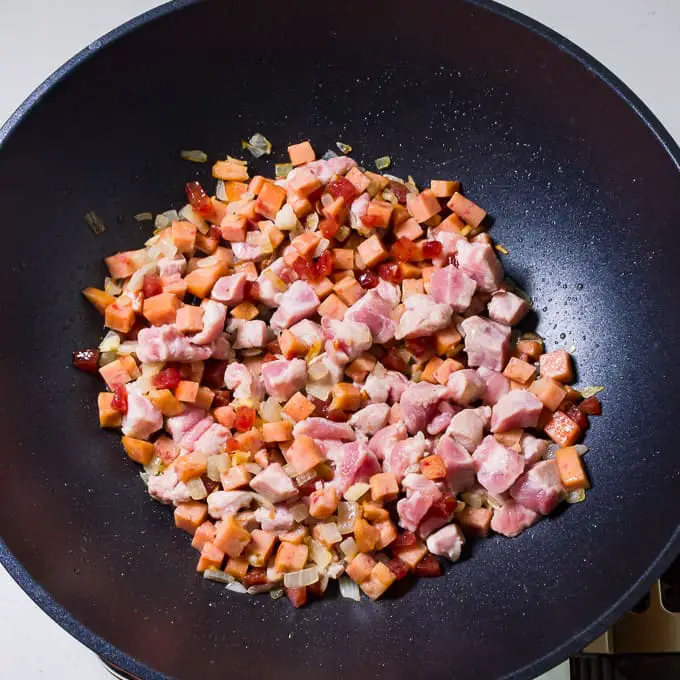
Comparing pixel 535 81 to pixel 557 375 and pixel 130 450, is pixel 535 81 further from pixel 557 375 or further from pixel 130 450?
pixel 130 450

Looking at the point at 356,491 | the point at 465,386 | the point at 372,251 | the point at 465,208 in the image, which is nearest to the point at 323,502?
the point at 356,491

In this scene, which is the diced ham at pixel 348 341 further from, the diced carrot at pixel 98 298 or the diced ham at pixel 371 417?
the diced carrot at pixel 98 298

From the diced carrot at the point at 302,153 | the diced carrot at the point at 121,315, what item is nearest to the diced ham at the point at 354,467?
the diced carrot at the point at 121,315

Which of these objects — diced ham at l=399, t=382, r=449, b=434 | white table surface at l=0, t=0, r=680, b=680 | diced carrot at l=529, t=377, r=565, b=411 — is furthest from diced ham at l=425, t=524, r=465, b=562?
white table surface at l=0, t=0, r=680, b=680

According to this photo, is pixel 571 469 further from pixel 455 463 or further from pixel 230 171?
pixel 230 171

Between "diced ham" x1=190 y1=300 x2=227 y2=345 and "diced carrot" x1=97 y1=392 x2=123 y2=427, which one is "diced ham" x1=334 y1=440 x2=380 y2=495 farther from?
"diced carrot" x1=97 y1=392 x2=123 y2=427
